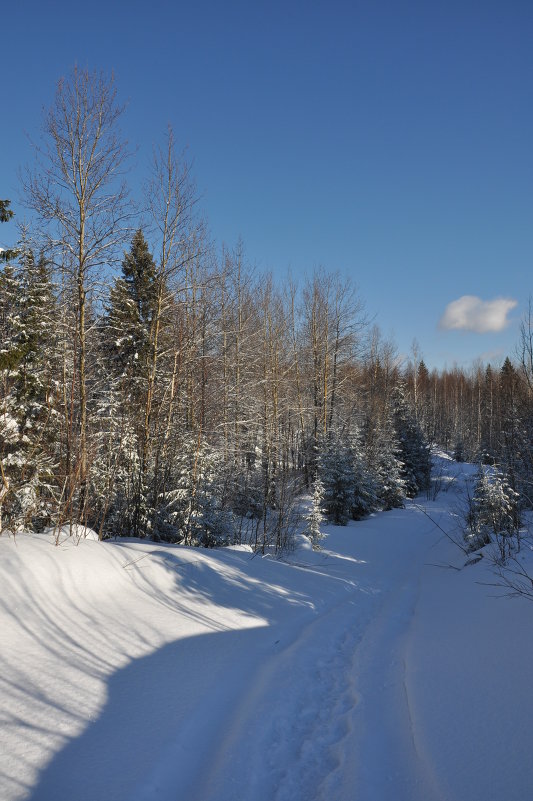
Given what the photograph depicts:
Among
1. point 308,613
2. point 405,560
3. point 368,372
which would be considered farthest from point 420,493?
point 308,613

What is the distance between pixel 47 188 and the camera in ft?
26.6

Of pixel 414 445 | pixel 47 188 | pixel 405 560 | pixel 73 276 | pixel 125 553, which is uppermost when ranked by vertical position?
pixel 47 188

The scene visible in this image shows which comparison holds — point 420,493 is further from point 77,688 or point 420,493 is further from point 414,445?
point 77,688

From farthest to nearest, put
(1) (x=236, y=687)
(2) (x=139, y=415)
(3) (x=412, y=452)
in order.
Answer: (3) (x=412, y=452) < (2) (x=139, y=415) < (1) (x=236, y=687)

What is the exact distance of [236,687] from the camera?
380 centimetres

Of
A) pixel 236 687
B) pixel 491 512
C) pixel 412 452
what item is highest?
pixel 412 452

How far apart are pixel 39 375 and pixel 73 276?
7.70ft

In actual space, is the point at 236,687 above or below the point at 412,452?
below

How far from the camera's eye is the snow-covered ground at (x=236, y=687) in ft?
8.55

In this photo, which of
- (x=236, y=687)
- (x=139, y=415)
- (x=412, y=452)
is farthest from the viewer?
(x=412, y=452)

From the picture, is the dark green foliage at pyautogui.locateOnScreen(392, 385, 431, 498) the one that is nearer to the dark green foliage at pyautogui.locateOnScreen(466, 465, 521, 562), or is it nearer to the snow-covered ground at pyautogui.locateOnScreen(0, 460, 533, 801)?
the dark green foliage at pyautogui.locateOnScreen(466, 465, 521, 562)

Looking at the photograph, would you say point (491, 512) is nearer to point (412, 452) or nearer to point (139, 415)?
point (139, 415)

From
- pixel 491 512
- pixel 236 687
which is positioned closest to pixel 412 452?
pixel 491 512

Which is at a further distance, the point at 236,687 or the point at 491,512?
the point at 491,512
